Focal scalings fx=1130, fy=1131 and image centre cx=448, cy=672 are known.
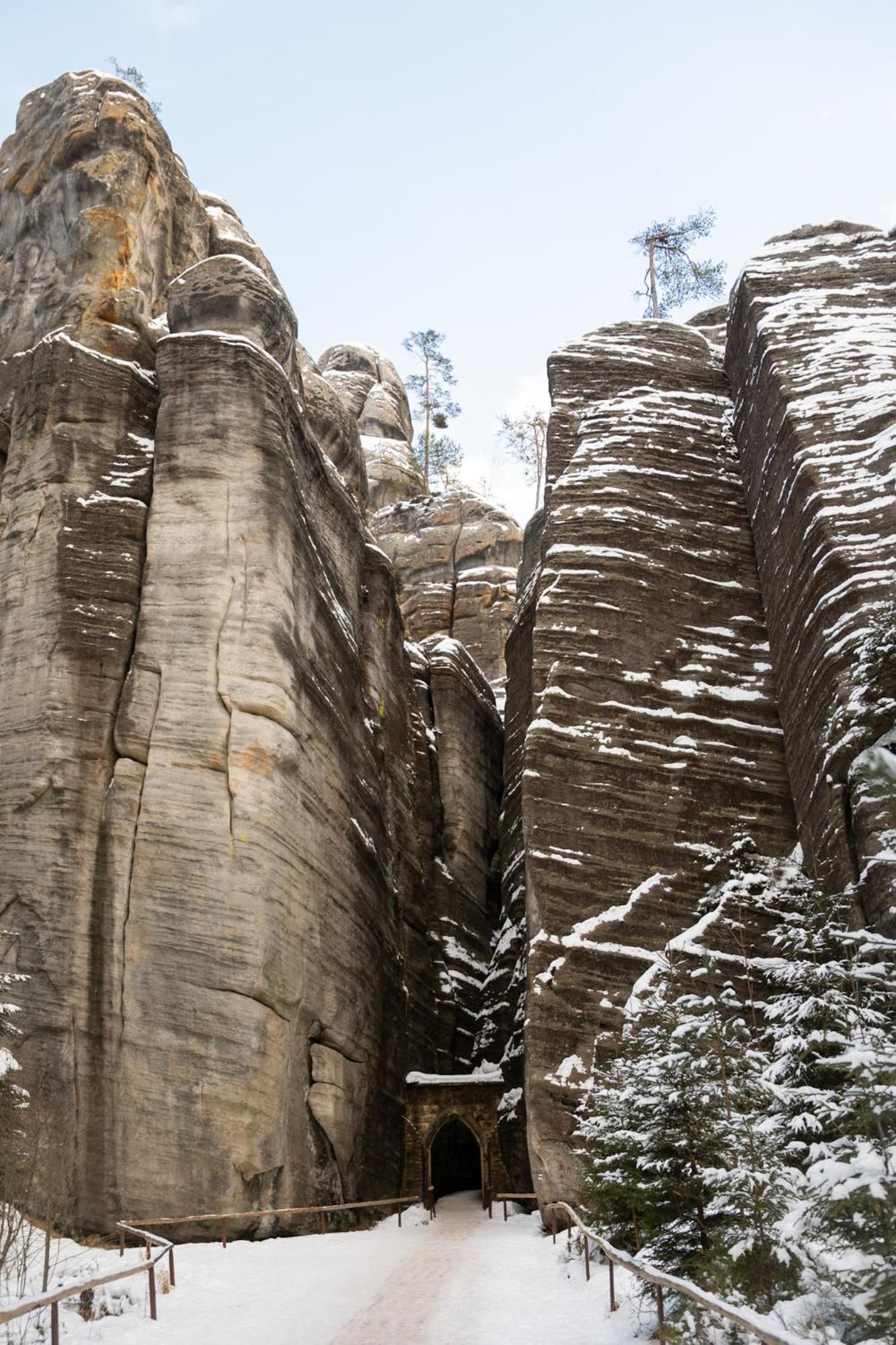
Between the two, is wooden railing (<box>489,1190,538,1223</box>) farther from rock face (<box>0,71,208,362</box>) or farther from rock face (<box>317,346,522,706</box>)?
rock face (<box>0,71,208,362</box>)

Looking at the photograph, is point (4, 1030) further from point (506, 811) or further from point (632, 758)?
point (506, 811)

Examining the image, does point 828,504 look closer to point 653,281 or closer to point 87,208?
point 87,208

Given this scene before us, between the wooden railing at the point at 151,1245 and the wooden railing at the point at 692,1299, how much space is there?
455 centimetres

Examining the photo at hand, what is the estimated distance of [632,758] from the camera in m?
24.1

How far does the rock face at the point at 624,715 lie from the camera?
21375 millimetres

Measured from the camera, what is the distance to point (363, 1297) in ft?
41.5

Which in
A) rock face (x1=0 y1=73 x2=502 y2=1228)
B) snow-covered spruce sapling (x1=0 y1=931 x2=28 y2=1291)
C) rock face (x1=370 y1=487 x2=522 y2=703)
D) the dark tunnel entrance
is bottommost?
the dark tunnel entrance

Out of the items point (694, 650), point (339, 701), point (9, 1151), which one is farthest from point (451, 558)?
point (9, 1151)

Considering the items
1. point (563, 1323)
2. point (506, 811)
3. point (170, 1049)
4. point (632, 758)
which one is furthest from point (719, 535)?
point (563, 1323)

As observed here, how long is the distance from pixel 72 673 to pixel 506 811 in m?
14.4

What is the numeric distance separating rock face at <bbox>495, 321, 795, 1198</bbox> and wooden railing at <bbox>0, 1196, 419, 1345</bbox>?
407 cm

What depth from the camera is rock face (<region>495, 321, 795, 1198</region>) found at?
70.1 feet

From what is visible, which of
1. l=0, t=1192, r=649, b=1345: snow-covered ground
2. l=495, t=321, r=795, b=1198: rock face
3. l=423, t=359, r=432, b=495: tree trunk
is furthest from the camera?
l=423, t=359, r=432, b=495: tree trunk

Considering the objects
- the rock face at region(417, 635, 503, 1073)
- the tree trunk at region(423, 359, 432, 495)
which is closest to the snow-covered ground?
the rock face at region(417, 635, 503, 1073)
